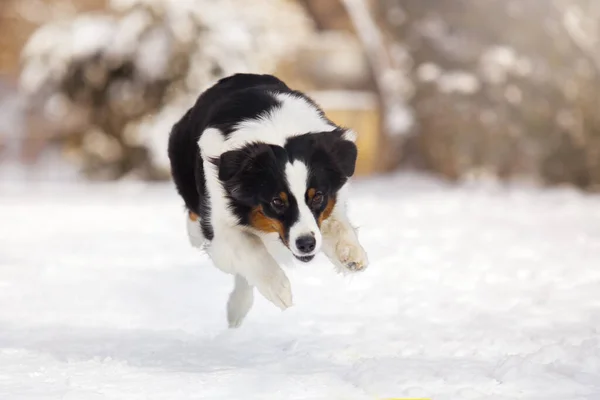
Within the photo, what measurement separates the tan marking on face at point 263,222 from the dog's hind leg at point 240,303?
55cm

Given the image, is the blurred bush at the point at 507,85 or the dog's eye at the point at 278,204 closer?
the dog's eye at the point at 278,204

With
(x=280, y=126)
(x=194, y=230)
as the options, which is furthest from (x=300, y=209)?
(x=194, y=230)

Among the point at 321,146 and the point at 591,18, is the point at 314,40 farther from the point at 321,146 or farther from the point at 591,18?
the point at 321,146

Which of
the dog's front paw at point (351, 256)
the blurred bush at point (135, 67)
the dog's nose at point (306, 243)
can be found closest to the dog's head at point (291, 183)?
the dog's nose at point (306, 243)

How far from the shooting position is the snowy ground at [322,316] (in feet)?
10.7

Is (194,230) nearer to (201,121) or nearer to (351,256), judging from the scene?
(201,121)

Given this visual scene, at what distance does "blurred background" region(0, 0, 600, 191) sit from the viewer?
436 inches

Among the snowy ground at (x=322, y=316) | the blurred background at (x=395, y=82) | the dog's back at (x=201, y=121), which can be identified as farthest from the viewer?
the blurred background at (x=395, y=82)

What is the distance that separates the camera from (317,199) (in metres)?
3.84

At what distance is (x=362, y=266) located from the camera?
392 cm

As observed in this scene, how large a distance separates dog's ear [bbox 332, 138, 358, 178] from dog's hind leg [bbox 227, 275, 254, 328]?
0.86m

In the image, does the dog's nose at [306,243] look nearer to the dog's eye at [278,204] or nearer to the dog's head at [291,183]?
the dog's head at [291,183]

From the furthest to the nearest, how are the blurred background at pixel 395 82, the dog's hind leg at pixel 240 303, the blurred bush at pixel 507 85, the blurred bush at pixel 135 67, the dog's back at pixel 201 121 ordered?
the blurred bush at pixel 135 67, the blurred background at pixel 395 82, the blurred bush at pixel 507 85, the dog's hind leg at pixel 240 303, the dog's back at pixel 201 121

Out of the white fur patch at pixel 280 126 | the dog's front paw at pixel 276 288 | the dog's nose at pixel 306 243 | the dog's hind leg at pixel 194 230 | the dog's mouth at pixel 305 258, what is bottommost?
the dog's hind leg at pixel 194 230
